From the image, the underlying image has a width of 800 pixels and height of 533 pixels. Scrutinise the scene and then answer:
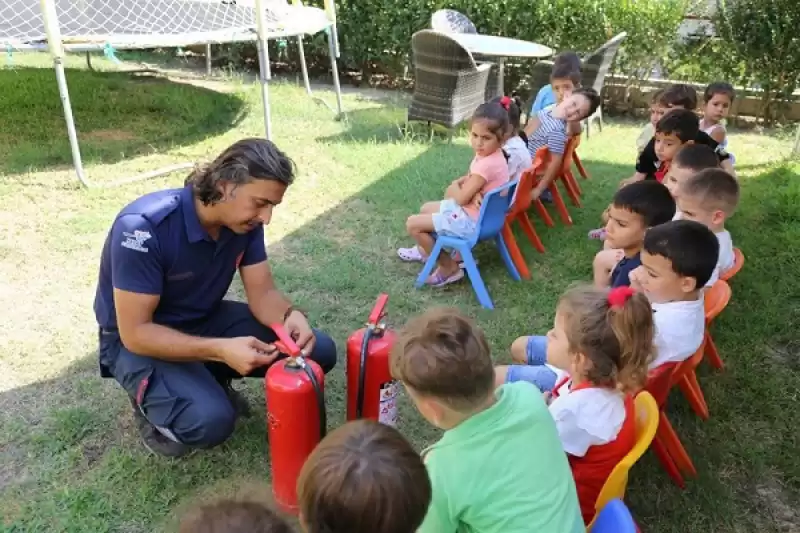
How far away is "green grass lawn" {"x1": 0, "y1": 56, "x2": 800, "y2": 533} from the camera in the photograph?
2490 millimetres

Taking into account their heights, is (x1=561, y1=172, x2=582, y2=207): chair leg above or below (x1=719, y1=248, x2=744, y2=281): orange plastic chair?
below

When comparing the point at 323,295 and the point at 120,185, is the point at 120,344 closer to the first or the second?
the point at 323,295

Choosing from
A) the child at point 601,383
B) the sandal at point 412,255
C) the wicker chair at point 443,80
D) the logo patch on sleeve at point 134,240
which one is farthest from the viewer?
the wicker chair at point 443,80

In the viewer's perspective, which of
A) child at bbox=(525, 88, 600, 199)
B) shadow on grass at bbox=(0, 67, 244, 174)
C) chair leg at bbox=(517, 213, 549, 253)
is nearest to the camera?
chair leg at bbox=(517, 213, 549, 253)

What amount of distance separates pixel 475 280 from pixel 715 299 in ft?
4.67

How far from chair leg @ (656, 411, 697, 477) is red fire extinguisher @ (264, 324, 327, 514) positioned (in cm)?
123

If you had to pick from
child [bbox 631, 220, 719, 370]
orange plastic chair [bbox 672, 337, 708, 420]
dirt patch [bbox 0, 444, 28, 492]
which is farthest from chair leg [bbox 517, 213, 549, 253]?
dirt patch [bbox 0, 444, 28, 492]

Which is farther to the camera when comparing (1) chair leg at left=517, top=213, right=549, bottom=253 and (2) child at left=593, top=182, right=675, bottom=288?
(1) chair leg at left=517, top=213, right=549, bottom=253

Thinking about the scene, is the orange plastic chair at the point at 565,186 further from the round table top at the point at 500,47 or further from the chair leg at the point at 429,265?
the round table top at the point at 500,47

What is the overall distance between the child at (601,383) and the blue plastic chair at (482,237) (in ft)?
5.73

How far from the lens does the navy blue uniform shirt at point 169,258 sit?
2.27 m

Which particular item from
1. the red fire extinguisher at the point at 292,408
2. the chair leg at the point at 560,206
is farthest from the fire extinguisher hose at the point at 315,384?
the chair leg at the point at 560,206

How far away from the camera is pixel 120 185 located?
5.18 m

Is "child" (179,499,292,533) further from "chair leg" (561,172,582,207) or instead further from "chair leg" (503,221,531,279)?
"chair leg" (561,172,582,207)
